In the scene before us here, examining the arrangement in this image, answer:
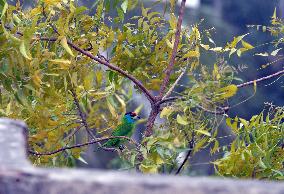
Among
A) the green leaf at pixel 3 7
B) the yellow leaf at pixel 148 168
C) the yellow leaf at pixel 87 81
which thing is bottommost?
the yellow leaf at pixel 148 168

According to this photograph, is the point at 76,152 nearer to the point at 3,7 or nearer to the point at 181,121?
the point at 181,121

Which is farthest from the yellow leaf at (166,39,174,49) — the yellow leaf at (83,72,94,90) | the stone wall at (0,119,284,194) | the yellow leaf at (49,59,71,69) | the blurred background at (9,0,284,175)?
the blurred background at (9,0,284,175)

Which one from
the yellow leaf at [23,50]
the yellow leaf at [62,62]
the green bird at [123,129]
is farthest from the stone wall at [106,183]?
the green bird at [123,129]

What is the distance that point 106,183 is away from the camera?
2.97 ft

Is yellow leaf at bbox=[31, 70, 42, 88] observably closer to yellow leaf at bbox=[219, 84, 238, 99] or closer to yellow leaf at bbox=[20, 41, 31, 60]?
yellow leaf at bbox=[20, 41, 31, 60]

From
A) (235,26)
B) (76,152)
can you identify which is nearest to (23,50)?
(76,152)

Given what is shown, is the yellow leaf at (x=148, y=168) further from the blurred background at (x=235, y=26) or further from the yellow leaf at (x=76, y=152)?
the blurred background at (x=235, y=26)

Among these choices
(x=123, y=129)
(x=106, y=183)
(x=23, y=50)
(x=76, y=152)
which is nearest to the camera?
(x=106, y=183)

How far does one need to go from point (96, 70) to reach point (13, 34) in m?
0.66

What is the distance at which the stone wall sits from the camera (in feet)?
2.89

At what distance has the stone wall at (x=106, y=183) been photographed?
2.89ft

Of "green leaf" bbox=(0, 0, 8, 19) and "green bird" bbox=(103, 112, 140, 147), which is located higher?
"green leaf" bbox=(0, 0, 8, 19)

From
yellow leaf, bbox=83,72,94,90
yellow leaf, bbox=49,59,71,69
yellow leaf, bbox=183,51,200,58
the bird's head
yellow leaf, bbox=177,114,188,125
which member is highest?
yellow leaf, bbox=183,51,200,58

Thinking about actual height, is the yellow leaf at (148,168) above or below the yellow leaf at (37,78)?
below
